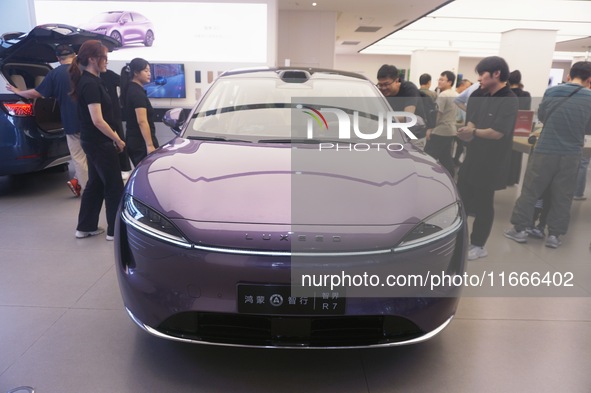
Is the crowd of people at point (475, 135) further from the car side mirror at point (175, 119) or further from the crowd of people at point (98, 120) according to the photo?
the car side mirror at point (175, 119)

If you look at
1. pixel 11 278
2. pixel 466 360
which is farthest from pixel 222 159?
pixel 11 278

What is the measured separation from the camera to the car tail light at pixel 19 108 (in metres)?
4.25

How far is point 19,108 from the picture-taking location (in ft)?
14.1

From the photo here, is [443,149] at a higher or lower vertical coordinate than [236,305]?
lower

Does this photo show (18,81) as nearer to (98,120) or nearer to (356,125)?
(98,120)

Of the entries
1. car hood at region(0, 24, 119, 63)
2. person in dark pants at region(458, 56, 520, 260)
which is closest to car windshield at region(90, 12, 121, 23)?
car hood at region(0, 24, 119, 63)

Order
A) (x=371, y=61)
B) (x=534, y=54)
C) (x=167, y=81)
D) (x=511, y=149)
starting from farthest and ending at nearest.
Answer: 1. (x=371, y=61)
2. (x=534, y=54)
3. (x=167, y=81)
4. (x=511, y=149)

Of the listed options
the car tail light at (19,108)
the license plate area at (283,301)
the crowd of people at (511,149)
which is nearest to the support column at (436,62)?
the crowd of people at (511,149)

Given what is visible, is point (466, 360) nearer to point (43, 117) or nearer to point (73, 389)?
point (73, 389)

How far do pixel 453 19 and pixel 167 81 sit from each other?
8615mm

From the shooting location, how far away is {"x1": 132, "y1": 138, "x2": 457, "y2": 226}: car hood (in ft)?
5.26

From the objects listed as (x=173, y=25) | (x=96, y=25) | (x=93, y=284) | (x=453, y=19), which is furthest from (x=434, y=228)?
(x=453, y=19)

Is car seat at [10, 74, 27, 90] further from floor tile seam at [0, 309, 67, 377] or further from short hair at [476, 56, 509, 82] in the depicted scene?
short hair at [476, 56, 509, 82]

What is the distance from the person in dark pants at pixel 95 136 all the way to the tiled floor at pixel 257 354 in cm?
61
